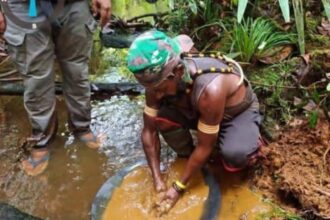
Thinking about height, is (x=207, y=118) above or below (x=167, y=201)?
above

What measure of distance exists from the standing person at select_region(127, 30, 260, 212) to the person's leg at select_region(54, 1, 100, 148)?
2.10ft

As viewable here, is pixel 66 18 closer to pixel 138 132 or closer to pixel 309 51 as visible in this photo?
pixel 138 132

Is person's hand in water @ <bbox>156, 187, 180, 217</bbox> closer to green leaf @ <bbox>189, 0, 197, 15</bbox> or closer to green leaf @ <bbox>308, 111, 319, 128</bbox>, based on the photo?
green leaf @ <bbox>308, 111, 319, 128</bbox>

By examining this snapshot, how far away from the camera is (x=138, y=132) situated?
3.55 meters

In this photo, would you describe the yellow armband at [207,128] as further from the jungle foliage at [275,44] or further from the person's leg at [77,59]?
the person's leg at [77,59]

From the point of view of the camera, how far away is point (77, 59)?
316 cm

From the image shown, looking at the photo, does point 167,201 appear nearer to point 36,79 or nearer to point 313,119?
point 313,119

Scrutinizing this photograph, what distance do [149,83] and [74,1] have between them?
0.92 meters

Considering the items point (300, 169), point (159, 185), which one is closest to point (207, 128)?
point (159, 185)

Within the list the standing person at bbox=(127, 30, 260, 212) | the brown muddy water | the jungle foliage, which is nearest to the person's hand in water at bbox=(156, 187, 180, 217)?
the standing person at bbox=(127, 30, 260, 212)

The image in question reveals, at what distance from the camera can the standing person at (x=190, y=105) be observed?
2.36m

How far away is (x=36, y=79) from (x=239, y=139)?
1.27 meters

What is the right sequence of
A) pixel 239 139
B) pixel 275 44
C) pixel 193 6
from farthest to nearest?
pixel 193 6 → pixel 275 44 → pixel 239 139

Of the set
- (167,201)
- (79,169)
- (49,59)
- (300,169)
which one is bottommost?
(79,169)
